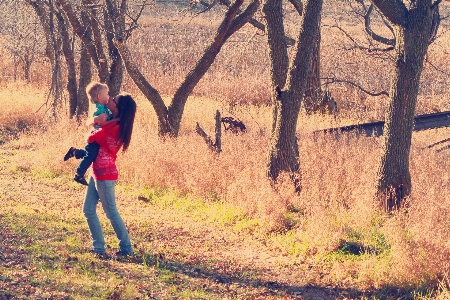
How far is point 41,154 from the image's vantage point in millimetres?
12594

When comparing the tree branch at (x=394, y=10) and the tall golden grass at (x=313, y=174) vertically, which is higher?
the tree branch at (x=394, y=10)

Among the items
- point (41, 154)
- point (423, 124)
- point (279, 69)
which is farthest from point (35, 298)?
point (423, 124)

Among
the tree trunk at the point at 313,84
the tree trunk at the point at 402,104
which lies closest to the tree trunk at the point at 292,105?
the tree trunk at the point at 402,104

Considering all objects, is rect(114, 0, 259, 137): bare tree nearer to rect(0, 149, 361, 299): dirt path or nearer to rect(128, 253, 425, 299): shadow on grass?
rect(0, 149, 361, 299): dirt path

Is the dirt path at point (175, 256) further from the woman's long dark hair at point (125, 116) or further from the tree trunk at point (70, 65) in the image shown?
the tree trunk at point (70, 65)

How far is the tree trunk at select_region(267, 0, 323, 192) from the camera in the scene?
8656 millimetres

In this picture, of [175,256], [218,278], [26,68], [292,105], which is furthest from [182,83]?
[26,68]

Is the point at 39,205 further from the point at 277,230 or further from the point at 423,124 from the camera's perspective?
the point at 423,124

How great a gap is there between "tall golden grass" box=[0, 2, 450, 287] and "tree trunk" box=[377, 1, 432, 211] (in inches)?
10.7

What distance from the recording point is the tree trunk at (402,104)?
7.64 metres

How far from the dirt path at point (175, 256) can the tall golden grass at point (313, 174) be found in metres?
0.41

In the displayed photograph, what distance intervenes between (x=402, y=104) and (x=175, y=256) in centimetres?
342

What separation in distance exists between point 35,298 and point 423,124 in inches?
328

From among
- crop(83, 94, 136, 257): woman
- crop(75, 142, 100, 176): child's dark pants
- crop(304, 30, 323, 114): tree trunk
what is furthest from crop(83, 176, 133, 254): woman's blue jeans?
crop(304, 30, 323, 114): tree trunk
